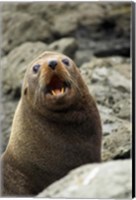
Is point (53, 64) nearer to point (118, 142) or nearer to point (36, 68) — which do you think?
point (36, 68)

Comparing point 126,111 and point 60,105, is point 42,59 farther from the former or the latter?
point 126,111

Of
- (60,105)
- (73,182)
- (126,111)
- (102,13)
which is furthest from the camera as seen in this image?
(102,13)

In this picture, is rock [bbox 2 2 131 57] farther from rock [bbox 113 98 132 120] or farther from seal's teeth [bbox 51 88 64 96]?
seal's teeth [bbox 51 88 64 96]

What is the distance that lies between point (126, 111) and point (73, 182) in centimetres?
147

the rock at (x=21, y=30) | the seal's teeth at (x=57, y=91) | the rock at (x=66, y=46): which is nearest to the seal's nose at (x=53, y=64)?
the seal's teeth at (x=57, y=91)

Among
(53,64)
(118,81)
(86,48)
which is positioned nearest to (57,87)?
(53,64)

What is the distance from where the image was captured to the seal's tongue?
6.29 m

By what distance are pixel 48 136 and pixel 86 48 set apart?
5.62 feet

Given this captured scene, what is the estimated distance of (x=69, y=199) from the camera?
606 centimetres

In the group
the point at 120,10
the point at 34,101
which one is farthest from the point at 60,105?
the point at 120,10

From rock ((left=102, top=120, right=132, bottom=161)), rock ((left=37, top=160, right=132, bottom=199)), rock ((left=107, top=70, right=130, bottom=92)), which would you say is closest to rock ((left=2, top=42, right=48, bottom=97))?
rock ((left=107, top=70, right=130, bottom=92))

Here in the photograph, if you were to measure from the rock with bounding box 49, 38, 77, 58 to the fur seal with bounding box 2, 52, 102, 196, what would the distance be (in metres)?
1.19

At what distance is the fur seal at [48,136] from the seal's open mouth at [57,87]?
0.38 feet

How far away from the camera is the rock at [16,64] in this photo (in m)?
7.51
